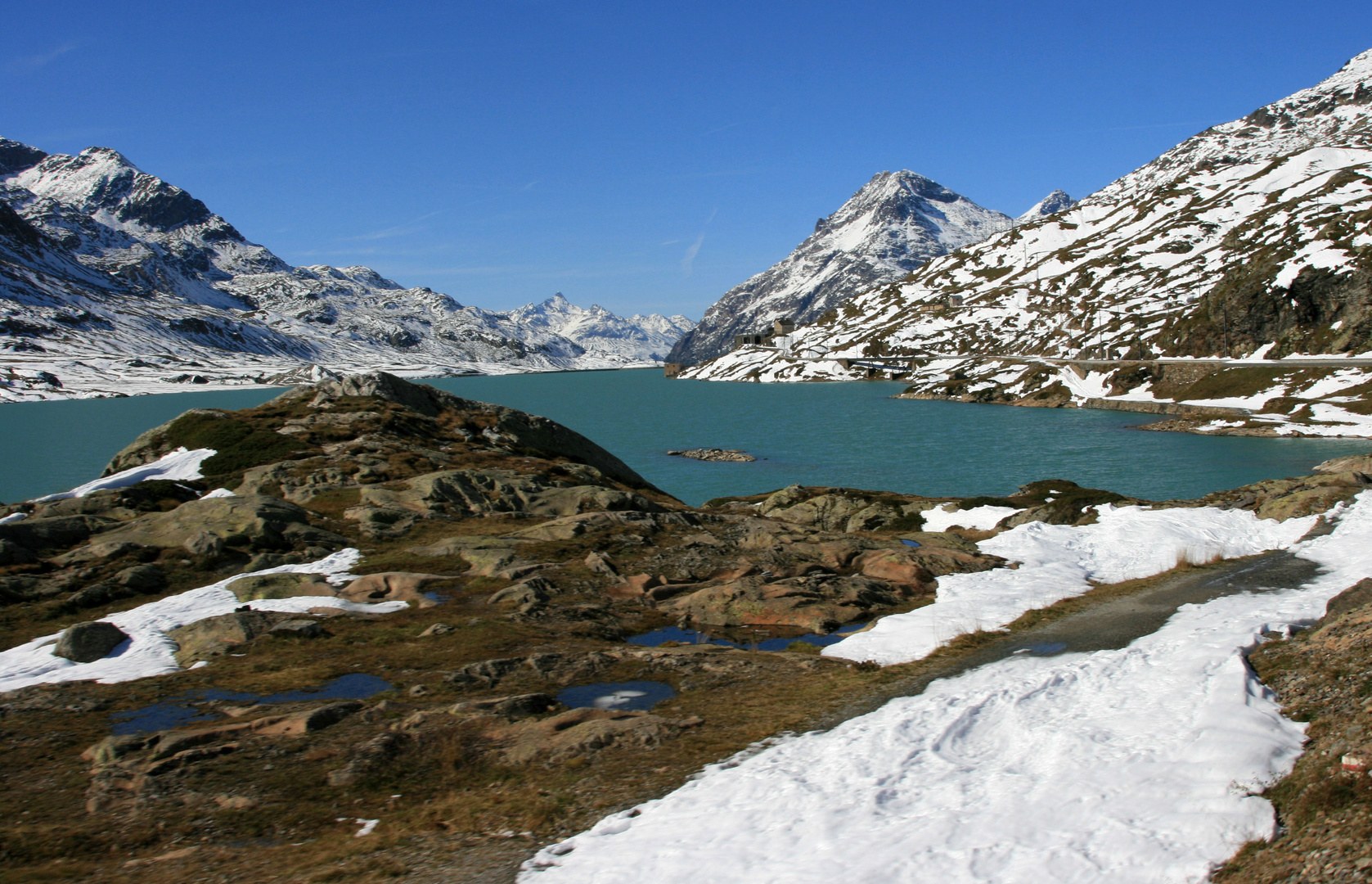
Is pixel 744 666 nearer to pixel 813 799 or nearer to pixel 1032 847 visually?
pixel 813 799

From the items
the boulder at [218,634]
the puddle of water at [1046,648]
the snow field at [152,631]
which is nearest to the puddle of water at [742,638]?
the puddle of water at [1046,648]

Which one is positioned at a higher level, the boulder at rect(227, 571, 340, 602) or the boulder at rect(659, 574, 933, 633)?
the boulder at rect(227, 571, 340, 602)

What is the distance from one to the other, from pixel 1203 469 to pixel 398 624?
79637 millimetres

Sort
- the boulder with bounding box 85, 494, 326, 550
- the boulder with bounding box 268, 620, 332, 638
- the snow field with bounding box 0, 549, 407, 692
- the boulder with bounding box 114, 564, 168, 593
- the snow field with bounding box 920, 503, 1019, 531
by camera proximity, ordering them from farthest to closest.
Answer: the snow field with bounding box 920, 503, 1019, 531, the boulder with bounding box 85, 494, 326, 550, the boulder with bounding box 114, 564, 168, 593, the boulder with bounding box 268, 620, 332, 638, the snow field with bounding box 0, 549, 407, 692

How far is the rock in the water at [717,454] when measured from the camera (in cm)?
9169

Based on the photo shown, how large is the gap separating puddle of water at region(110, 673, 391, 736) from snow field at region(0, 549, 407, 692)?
7.77ft

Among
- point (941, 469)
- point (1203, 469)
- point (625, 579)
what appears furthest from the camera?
point (941, 469)

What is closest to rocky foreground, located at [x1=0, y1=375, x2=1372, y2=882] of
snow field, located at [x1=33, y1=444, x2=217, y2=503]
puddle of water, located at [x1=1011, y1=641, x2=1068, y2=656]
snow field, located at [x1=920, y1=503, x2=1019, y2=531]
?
snow field, located at [x1=33, y1=444, x2=217, y2=503]

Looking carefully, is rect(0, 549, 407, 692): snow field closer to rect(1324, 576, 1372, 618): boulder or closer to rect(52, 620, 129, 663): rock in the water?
rect(52, 620, 129, 663): rock in the water

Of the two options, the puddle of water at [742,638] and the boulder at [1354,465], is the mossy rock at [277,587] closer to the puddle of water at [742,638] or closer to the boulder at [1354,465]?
the puddle of water at [742,638]

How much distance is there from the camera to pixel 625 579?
25641mm

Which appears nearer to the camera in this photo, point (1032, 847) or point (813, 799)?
point (1032, 847)

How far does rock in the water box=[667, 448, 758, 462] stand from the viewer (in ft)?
301

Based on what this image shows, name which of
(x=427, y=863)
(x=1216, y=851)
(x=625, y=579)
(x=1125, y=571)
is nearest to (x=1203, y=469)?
(x=1125, y=571)
